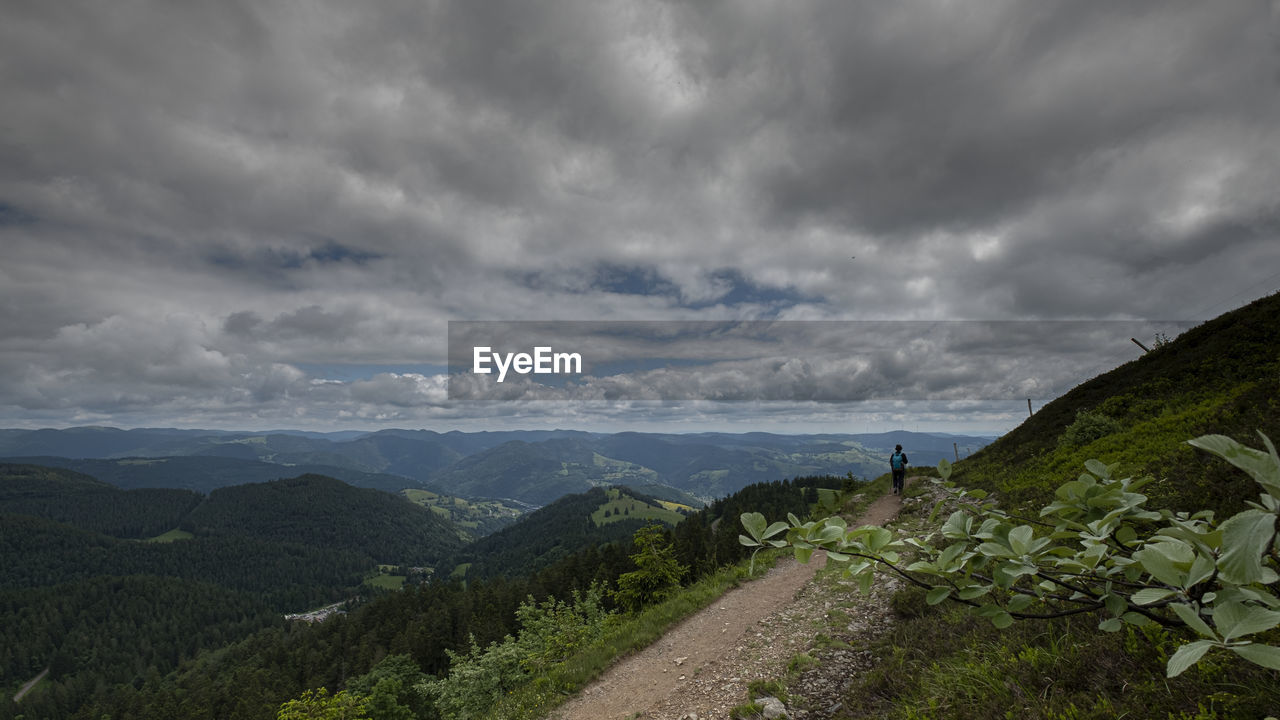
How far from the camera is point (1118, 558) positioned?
2068 mm

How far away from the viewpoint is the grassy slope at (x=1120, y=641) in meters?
4.02

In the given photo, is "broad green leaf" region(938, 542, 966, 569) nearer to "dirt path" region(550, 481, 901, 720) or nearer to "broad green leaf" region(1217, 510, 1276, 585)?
"broad green leaf" region(1217, 510, 1276, 585)

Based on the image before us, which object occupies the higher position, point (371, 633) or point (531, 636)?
point (531, 636)

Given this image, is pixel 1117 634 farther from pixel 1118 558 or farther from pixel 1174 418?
pixel 1174 418

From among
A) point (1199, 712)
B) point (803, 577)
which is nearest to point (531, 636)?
point (803, 577)

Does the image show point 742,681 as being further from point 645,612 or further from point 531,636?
point 531,636

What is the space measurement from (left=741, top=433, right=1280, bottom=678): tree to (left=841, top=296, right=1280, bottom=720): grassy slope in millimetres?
1999

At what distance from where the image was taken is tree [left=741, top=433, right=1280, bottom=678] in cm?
130

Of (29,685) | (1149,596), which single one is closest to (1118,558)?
(1149,596)

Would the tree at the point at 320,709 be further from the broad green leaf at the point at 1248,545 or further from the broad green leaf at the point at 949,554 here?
the broad green leaf at the point at 1248,545

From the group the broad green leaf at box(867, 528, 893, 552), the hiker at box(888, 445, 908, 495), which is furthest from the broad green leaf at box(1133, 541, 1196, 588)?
the hiker at box(888, 445, 908, 495)

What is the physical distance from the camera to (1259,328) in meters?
17.9

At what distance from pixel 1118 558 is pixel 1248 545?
3.11 feet

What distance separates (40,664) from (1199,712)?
326906 millimetres
